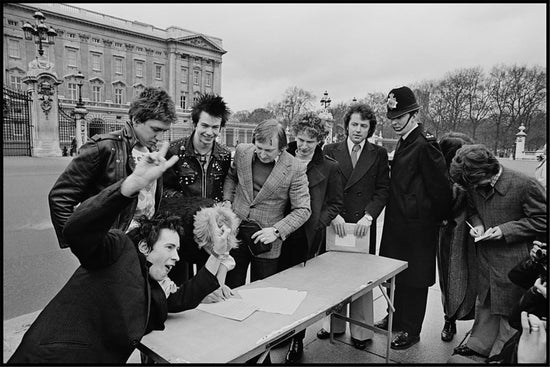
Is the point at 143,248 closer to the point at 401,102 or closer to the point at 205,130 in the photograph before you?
the point at 205,130

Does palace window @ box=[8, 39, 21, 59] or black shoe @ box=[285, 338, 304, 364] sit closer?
black shoe @ box=[285, 338, 304, 364]

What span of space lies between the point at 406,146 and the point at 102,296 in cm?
233

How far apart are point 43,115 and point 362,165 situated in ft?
63.7

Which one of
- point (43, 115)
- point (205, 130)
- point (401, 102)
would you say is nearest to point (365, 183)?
point (401, 102)

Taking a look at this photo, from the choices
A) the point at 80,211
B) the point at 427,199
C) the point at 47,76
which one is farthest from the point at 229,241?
the point at 47,76

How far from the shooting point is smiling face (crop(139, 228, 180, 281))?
66.2 inches

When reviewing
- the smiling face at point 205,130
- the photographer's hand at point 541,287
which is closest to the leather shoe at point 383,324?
the photographer's hand at point 541,287

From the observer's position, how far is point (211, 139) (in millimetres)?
2572

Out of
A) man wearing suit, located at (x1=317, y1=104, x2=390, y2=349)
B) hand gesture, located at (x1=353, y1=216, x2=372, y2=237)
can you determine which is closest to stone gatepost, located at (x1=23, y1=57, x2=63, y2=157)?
man wearing suit, located at (x1=317, y1=104, x2=390, y2=349)

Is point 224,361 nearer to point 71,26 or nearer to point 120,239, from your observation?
point 120,239

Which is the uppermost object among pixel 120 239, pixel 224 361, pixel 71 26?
pixel 71 26

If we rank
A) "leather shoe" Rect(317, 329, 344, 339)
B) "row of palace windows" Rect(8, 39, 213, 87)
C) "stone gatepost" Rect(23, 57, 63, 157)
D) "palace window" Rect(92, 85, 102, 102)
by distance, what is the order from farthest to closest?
1. "palace window" Rect(92, 85, 102, 102)
2. "row of palace windows" Rect(8, 39, 213, 87)
3. "stone gatepost" Rect(23, 57, 63, 157)
4. "leather shoe" Rect(317, 329, 344, 339)

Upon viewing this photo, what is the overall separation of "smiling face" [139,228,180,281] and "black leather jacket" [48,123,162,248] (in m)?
0.34

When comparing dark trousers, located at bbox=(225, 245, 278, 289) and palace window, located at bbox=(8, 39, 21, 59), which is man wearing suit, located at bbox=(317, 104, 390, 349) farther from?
palace window, located at bbox=(8, 39, 21, 59)
